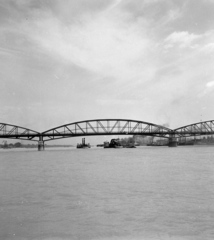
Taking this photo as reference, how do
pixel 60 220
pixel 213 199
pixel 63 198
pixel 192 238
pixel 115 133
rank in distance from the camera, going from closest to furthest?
1. pixel 192 238
2. pixel 60 220
3. pixel 213 199
4. pixel 63 198
5. pixel 115 133

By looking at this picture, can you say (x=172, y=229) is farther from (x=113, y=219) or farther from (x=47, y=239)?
(x=47, y=239)

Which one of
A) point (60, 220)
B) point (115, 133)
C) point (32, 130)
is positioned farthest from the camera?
point (32, 130)

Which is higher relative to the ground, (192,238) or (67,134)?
(67,134)

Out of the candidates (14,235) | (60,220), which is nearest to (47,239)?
(14,235)

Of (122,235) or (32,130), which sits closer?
(122,235)

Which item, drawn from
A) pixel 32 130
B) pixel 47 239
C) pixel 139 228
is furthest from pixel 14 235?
pixel 32 130

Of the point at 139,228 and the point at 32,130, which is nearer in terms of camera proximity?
the point at 139,228

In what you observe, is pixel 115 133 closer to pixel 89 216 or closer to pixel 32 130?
pixel 32 130

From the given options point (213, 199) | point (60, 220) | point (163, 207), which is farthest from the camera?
point (213, 199)

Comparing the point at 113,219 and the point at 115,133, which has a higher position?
the point at 115,133
